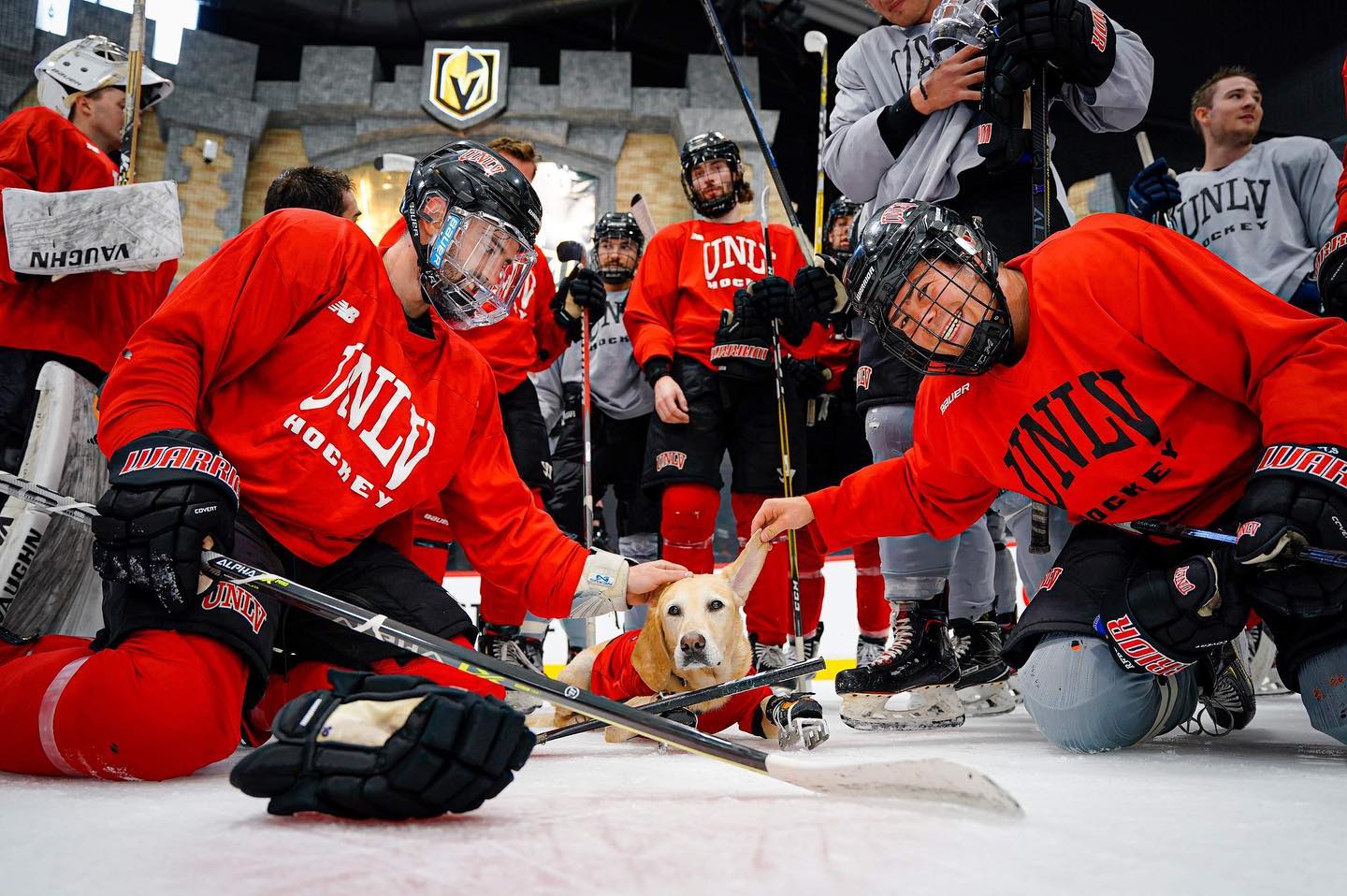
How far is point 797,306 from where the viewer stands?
3.01 m

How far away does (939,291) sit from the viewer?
1.59m

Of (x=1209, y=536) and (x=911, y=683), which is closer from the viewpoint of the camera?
(x=1209, y=536)

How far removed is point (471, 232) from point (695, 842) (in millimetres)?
1202

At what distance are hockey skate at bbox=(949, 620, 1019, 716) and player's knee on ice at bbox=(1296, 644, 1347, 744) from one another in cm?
92

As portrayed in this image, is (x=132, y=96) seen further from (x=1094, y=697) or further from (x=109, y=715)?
(x=1094, y=697)

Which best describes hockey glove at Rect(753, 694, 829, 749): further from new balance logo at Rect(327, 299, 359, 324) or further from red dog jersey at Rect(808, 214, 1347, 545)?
new balance logo at Rect(327, 299, 359, 324)

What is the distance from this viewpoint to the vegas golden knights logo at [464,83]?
10500mm

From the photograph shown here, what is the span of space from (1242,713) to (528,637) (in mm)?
2276

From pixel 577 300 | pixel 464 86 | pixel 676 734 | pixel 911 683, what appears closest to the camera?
pixel 676 734

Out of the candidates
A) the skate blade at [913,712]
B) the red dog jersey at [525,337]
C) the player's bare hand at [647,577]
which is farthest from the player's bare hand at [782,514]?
the red dog jersey at [525,337]

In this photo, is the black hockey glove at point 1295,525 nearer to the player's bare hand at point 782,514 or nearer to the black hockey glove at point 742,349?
the player's bare hand at point 782,514

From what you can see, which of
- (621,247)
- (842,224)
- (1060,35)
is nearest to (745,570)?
(1060,35)

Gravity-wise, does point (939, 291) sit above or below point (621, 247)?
below

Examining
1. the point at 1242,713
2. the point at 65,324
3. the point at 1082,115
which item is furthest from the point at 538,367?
the point at 1242,713
